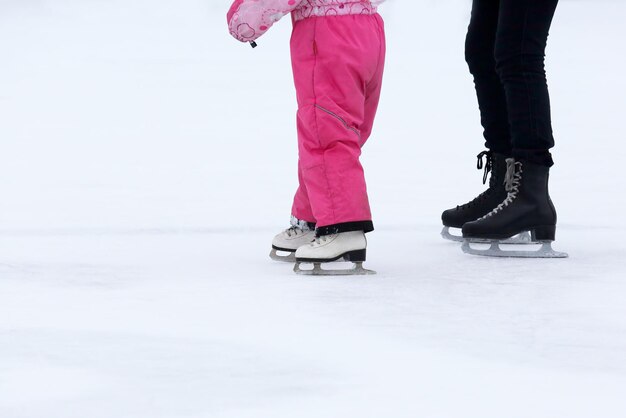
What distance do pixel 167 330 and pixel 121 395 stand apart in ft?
1.08

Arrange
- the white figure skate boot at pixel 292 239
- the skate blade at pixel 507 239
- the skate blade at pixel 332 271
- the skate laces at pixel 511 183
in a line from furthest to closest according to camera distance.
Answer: the skate blade at pixel 507 239
the skate laces at pixel 511 183
the white figure skate boot at pixel 292 239
the skate blade at pixel 332 271

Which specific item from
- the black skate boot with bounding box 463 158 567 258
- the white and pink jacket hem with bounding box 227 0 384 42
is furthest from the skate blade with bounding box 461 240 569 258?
the white and pink jacket hem with bounding box 227 0 384 42

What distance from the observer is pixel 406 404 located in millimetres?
1220

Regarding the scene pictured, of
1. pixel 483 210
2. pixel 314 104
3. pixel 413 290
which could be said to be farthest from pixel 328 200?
pixel 483 210

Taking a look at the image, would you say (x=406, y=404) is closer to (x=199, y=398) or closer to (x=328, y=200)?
(x=199, y=398)

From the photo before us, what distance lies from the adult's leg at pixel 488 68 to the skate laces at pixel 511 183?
0.19m

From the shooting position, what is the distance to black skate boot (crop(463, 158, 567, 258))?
2.44 m

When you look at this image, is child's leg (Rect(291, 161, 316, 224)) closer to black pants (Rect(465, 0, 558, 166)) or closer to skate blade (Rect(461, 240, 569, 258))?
skate blade (Rect(461, 240, 569, 258))

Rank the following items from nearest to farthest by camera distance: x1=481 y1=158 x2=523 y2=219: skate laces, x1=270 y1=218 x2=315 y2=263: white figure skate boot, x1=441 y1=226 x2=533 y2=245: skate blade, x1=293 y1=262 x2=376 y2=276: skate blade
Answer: x1=293 y1=262 x2=376 y2=276: skate blade, x1=270 y1=218 x2=315 y2=263: white figure skate boot, x1=481 y1=158 x2=523 y2=219: skate laces, x1=441 y1=226 x2=533 y2=245: skate blade

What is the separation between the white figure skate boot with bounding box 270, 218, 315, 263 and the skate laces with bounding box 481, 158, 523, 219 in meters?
0.39

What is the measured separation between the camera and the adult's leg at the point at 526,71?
2422 mm

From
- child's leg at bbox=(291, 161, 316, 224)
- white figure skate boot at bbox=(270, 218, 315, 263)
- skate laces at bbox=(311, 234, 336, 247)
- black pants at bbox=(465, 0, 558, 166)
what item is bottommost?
white figure skate boot at bbox=(270, 218, 315, 263)

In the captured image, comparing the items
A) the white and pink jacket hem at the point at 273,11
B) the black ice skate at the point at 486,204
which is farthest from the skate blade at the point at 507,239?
the white and pink jacket hem at the point at 273,11

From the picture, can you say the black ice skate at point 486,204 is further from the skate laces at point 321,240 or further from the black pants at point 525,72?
the skate laces at point 321,240
